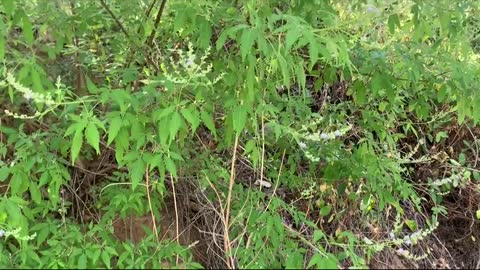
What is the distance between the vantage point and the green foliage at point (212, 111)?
1.95 meters

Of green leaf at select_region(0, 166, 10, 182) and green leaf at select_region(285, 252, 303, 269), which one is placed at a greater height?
green leaf at select_region(285, 252, 303, 269)

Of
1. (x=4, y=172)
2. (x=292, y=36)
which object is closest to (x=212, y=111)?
(x=292, y=36)

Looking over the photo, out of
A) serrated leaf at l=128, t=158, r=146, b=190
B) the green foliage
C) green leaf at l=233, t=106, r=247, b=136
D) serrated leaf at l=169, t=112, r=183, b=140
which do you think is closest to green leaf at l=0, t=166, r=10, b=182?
the green foliage

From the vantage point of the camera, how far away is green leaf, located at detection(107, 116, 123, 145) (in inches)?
74.4

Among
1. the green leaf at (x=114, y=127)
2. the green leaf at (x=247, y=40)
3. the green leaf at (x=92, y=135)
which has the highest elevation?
the green leaf at (x=247, y=40)

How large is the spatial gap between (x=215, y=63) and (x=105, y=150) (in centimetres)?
82

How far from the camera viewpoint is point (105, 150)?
275cm

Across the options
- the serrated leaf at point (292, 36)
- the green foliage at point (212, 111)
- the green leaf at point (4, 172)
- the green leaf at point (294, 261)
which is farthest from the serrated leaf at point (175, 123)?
the green leaf at point (4, 172)

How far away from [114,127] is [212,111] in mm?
425

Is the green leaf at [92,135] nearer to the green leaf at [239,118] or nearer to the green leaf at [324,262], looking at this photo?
the green leaf at [239,118]

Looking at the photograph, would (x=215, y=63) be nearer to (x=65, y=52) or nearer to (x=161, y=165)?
(x=161, y=165)

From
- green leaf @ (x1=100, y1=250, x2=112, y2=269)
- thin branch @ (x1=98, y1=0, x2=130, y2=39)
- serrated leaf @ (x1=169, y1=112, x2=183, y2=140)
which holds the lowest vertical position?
green leaf @ (x1=100, y1=250, x2=112, y2=269)

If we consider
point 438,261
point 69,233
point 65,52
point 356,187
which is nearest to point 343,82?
point 356,187

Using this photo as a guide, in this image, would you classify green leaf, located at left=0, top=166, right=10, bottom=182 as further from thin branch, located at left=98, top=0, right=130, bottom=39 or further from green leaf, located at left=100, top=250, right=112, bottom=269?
thin branch, located at left=98, top=0, right=130, bottom=39
